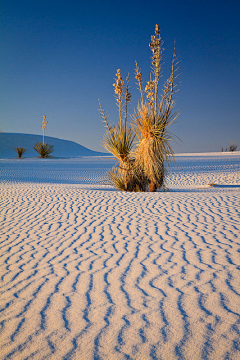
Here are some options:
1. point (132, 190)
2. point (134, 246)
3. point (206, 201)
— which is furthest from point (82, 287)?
point (132, 190)

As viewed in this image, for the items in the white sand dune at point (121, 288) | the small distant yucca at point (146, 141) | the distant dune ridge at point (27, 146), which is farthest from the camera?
the distant dune ridge at point (27, 146)

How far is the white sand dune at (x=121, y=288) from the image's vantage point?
177 cm

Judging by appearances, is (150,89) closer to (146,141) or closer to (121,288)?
(146,141)

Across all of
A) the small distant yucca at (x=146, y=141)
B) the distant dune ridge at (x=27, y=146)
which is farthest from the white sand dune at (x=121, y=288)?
the distant dune ridge at (x=27, y=146)

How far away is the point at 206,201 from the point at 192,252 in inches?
148

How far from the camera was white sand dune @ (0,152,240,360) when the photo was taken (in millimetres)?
1766

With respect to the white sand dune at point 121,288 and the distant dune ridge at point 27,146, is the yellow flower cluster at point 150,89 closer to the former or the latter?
the white sand dune at point 121,288

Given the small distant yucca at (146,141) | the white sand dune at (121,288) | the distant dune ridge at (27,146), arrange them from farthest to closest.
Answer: the distant dune ridge at (27,146)
the small distant yucca at (146,141)
the white sand dune at (121,288)

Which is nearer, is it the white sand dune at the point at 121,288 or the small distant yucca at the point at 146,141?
the white sand dune at the point at 121,288

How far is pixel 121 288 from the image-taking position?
2463 millimetres

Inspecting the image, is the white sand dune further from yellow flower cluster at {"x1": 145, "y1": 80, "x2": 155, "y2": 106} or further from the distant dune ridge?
the distant dune ridge

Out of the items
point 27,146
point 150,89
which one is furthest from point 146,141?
point 27,146

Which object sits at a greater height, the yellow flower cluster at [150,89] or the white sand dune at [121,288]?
the yellow flower cluster at [150,89]

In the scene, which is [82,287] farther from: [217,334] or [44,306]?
[217,334]
